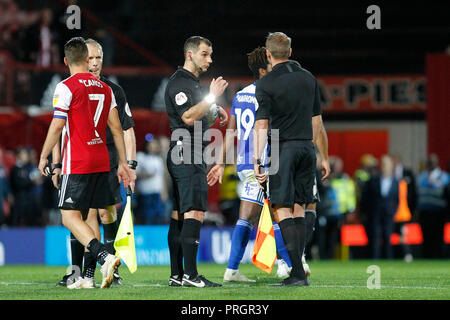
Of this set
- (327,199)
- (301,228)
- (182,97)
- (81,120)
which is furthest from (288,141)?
(327,199)

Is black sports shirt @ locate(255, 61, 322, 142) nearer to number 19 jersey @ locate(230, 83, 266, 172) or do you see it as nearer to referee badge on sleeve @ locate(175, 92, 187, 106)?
referee badge on sleeve @ locate(175, 92, 187, 106)

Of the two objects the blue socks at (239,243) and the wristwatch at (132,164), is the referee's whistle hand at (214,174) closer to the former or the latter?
the wristwatch at (132,164)

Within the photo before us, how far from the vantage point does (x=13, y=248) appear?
1463 cm

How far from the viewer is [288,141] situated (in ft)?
24.8

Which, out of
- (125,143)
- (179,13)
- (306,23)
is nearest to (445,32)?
(306,23)

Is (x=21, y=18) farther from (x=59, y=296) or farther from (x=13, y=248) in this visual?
(x=59, y=296)

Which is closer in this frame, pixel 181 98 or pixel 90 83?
pixel 90 83

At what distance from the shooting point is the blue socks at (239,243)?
8.70 m

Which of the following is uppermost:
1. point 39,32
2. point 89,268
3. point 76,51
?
point 39,32

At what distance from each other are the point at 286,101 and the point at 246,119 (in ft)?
4.88

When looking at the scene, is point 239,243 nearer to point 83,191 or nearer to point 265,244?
point 265,244

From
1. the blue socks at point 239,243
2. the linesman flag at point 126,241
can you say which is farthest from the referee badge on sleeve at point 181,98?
the blue socks at point 239,243

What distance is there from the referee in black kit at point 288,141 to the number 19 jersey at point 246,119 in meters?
1.31
